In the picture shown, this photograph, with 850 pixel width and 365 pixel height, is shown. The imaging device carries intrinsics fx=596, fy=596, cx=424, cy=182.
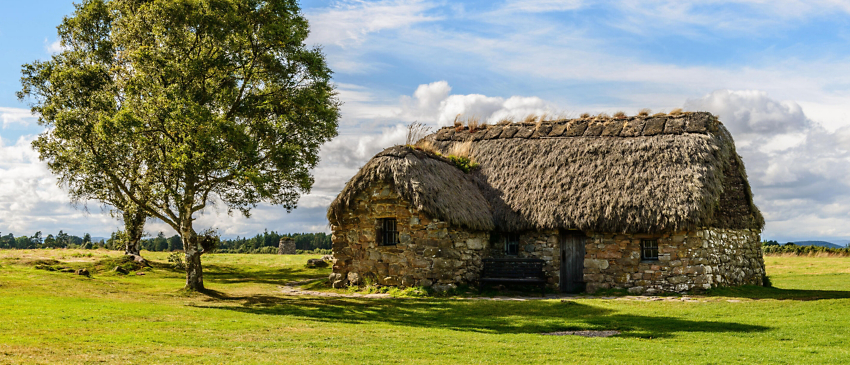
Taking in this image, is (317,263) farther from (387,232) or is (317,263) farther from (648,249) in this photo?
(648,249)

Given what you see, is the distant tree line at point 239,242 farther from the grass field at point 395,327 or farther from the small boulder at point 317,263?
the grass field at point 395,327

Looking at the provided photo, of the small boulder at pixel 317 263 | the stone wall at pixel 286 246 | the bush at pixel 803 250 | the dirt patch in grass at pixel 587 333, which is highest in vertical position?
the stone wall at pixel 286 246

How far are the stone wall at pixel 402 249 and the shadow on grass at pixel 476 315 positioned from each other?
5.69 feet

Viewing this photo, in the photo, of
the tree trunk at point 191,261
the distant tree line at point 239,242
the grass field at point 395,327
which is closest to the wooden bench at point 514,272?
the grass field at point 395,327

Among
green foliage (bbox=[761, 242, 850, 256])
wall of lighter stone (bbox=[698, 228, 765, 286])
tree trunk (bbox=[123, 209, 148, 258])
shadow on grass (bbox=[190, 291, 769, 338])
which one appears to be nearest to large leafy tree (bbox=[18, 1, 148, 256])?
tree trunk (bbox=[123, 209, 148, 258])

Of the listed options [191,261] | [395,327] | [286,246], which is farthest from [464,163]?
[286,246]

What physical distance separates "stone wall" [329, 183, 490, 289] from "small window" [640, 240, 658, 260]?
533 cm

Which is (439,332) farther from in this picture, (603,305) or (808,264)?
(808,264)

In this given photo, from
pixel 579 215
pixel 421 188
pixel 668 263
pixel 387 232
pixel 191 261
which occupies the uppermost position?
pixel 421 188

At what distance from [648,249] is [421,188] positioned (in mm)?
7880

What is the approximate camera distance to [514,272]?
19922 mm

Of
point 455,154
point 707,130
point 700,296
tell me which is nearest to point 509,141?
point 455,154

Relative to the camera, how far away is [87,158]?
18.7 m

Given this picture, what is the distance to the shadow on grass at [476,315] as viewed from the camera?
42.5 feet
